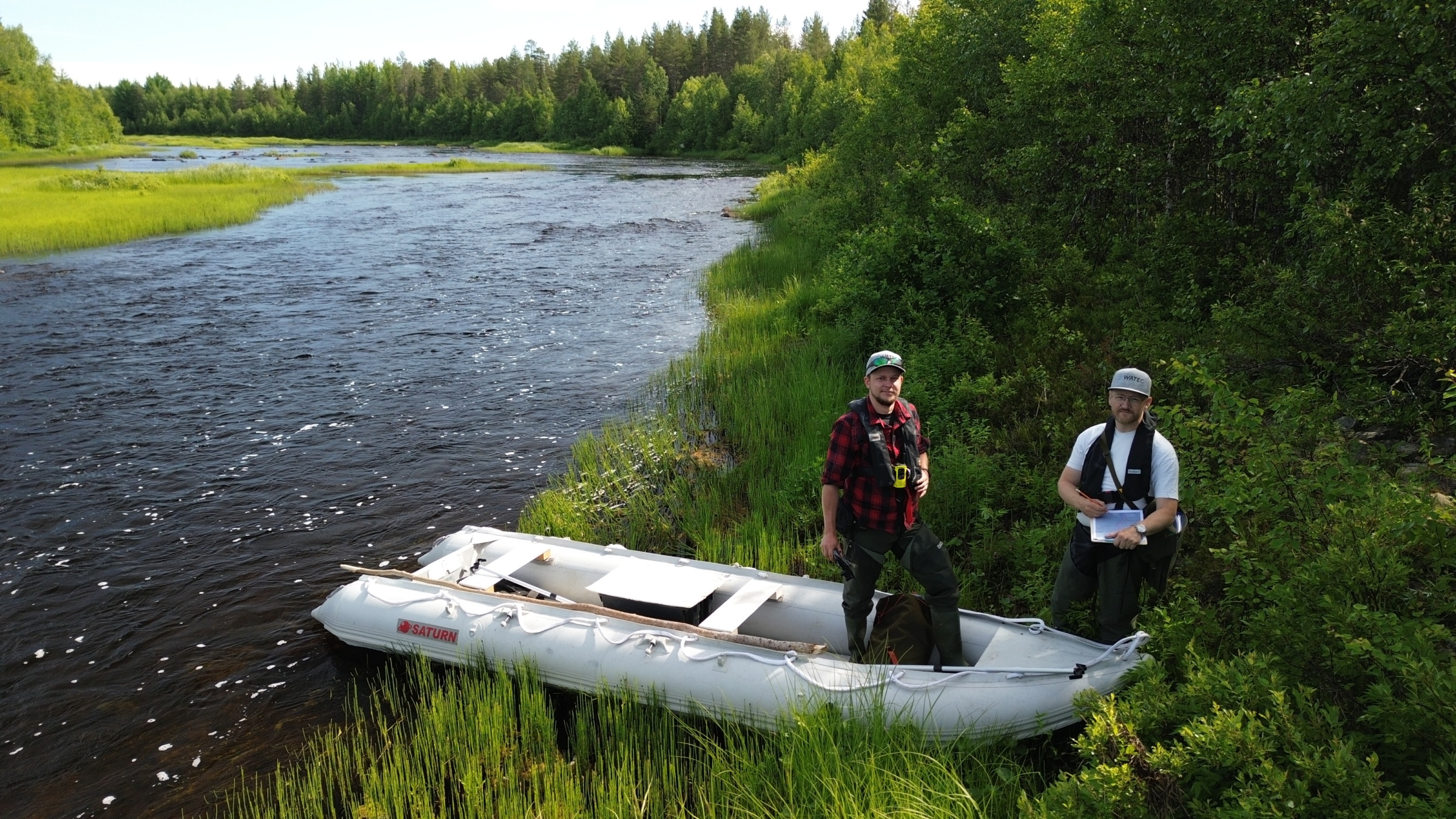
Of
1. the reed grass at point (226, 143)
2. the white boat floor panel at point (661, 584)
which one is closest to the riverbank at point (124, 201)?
the white boat floor panel at point (661, 584)

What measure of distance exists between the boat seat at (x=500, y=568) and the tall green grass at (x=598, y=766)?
1.11 m

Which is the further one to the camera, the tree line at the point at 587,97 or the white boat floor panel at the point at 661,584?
the tree line at the point at 587,97

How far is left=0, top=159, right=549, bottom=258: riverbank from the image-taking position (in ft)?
84.7

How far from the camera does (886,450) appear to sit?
504cm

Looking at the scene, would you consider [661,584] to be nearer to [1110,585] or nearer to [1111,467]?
[1110,585]

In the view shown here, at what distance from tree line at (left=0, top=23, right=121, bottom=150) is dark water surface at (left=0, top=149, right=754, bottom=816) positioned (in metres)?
60.2

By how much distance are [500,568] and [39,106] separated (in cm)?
8844

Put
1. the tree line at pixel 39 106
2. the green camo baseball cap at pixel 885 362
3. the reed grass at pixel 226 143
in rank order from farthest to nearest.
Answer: the reed grass at pixel 226 143 < the tree line at pixel 39 106 < the green camo baseball cap at pixel 885 362

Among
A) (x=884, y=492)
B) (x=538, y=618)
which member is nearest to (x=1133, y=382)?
(x=884, y=492)

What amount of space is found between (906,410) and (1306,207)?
366cm

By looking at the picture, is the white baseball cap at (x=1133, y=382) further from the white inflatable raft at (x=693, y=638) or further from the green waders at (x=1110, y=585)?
the white inflatable raft at (x=693, y=638)

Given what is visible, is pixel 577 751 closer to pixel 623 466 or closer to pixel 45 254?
pixel 623 466

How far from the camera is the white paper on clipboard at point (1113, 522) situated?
486 centimetres

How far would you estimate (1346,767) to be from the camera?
3.08 metres
